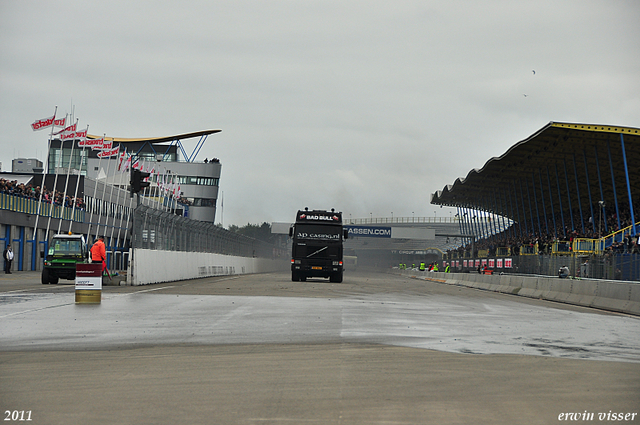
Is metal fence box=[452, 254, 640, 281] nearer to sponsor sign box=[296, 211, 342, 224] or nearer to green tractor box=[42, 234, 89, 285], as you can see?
sponsor sign box=[296, 211, 342, 224]

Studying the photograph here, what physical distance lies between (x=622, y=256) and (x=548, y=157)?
3171cm

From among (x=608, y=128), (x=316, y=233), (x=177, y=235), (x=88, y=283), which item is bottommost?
(x=88, y=283)

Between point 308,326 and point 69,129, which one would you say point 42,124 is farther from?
point 308,326

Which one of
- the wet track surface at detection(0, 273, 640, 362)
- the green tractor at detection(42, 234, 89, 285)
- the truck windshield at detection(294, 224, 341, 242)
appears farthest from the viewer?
the truck windshield at detection(294, 224, 341, 242)

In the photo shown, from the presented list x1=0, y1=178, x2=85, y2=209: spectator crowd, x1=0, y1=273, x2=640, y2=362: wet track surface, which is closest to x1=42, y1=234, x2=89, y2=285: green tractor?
x1=0, y1=273, x2=640, y2=362: wet track surface

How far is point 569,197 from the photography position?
192ft

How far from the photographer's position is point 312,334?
11.6m

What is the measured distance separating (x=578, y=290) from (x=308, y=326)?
535 inches

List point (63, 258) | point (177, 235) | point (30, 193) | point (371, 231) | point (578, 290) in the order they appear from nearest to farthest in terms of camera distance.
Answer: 1. point (578, 290)
2. point (63, 258)
3. point (177, 235)
4. point (30, 193)
5. point (371, 231)

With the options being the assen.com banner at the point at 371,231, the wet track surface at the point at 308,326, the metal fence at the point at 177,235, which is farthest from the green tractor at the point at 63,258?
the assen.com banner at the point at 371,231

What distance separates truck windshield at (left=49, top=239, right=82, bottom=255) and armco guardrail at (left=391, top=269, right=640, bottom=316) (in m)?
17.4

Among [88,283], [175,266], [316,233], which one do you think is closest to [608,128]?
[316,233]

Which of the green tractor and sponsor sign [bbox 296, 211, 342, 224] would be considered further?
sponsor sign [bbox 296, 211, 342, 224]

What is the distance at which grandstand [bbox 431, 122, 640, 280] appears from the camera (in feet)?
124
